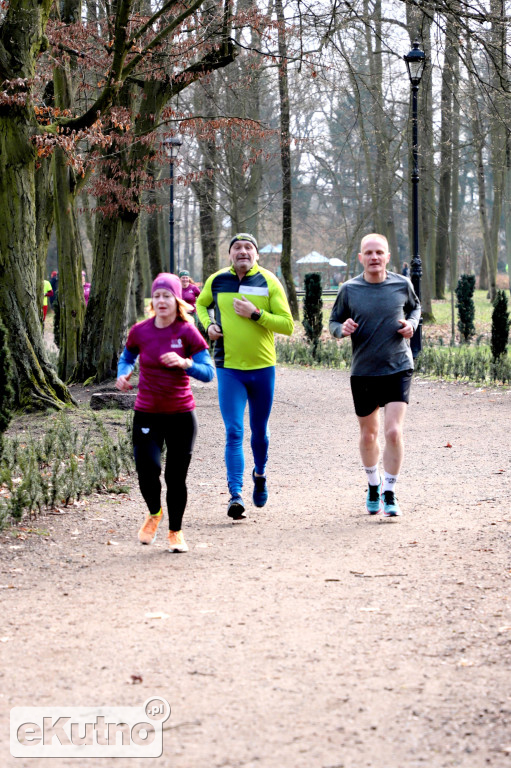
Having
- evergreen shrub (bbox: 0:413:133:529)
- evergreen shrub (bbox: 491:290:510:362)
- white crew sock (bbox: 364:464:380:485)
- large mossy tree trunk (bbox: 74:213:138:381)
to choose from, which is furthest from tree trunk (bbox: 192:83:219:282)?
white crew sock (bbox: 364:464:380:485)

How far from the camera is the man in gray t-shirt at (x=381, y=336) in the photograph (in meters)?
6.73

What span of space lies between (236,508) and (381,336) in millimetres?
1548

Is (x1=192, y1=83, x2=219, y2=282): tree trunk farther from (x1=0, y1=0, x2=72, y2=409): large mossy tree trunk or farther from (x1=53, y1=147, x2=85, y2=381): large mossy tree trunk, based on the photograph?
(x1=0, y1=0, x2=72, y2=409): large mossy tree trunk

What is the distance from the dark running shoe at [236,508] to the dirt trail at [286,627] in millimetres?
82

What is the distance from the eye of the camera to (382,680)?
377 cm

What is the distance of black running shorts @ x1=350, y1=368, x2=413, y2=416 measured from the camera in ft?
22.3

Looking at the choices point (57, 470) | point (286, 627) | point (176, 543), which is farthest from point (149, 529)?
point (286, 627)

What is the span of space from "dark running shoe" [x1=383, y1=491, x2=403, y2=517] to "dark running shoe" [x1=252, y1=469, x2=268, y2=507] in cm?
89

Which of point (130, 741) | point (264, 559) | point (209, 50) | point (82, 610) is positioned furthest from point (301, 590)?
point (209, 50)

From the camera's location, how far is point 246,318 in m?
6.80

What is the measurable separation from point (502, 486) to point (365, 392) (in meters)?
1.97

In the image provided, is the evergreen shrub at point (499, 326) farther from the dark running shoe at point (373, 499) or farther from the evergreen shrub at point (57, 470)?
the dark running shoe at point (373, 499)

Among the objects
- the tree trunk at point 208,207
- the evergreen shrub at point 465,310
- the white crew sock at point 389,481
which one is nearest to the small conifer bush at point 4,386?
the white crew sock at point 389,481

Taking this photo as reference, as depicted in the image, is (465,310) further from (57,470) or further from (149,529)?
(149,529)
